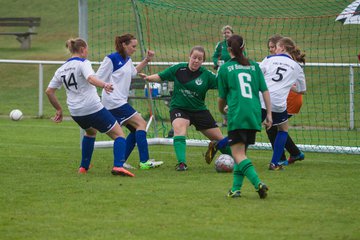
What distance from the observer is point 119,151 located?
10.5 metres

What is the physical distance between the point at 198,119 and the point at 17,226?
4.63 metres

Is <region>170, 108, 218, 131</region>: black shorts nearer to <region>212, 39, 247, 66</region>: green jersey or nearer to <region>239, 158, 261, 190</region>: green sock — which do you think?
<region>239, 158, 261, 190</region>: green sock

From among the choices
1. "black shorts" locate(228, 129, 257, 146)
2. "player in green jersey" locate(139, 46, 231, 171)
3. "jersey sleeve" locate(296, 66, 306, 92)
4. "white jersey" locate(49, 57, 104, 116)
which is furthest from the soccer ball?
"black shorts" locate(228, 129, 257, 146)

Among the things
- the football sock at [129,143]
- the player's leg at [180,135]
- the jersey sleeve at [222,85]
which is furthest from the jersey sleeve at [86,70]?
the jersey sleeve at [222,85]

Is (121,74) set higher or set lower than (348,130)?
higher

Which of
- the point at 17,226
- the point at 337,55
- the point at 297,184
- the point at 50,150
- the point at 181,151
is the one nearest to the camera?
the point at 17,226

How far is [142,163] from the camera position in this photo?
453 inches

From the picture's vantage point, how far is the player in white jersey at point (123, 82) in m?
11.1

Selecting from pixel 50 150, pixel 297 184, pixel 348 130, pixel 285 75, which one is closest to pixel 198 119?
pixel 285 75

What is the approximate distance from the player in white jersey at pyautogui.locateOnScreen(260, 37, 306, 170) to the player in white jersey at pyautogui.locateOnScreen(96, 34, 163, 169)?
1.61m

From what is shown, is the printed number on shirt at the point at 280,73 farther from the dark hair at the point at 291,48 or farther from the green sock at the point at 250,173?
the green sock at the point at 250,173

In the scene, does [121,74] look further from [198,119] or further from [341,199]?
[341,199]

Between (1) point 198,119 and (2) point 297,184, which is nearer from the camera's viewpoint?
(2) point 297,184

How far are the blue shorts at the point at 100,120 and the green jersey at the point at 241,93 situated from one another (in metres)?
2.27
